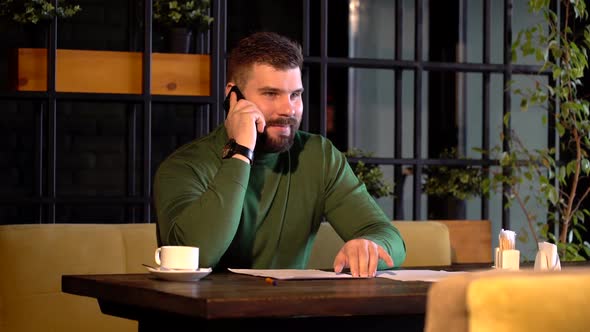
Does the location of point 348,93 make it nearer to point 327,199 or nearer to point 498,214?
point 498,214

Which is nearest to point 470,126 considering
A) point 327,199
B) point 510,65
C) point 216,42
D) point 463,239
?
point 510,65

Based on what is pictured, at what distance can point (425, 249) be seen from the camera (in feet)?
10.8

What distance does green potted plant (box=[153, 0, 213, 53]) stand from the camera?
4062 mm

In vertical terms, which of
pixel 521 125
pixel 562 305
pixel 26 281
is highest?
pixel 521 125

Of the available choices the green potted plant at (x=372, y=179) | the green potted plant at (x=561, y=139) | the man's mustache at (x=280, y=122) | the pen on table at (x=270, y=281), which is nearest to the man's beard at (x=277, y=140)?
the man's mustache at (x=280, y=122)

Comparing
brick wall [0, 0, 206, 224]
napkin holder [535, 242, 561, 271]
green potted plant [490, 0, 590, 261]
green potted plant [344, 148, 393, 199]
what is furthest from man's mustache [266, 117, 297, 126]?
brick wall [0, 0, 206, 224]

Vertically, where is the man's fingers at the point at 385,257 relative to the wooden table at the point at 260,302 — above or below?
above

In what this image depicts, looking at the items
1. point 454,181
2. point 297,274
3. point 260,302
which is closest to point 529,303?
point 260,302

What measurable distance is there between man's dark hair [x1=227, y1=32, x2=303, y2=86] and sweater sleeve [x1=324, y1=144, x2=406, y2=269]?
11.2 inches

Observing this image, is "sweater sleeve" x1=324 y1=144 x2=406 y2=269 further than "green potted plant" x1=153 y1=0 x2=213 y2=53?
No

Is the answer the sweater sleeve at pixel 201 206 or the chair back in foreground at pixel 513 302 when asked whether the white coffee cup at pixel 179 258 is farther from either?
the chair back in foreground at pixel 513 302

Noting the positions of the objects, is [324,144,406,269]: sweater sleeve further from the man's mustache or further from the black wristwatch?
the black wristwatch

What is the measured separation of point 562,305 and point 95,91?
3319mm

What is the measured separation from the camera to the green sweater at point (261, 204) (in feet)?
7.64
